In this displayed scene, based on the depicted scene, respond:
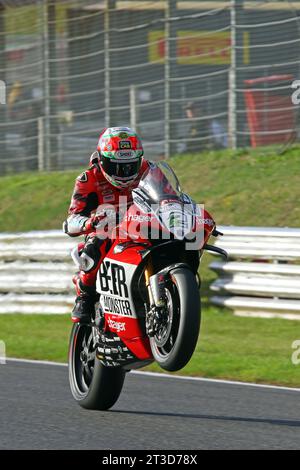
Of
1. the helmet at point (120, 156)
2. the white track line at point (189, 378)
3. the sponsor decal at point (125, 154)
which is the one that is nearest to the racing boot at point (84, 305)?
the helmet at point (120, 156)

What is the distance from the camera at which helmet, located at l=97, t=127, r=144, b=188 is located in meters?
7.87

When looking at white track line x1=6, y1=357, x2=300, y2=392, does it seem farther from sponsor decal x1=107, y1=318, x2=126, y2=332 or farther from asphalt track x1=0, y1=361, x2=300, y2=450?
sponsor decal x1=107, y1=318, x2=126, y2=332

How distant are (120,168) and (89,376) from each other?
159 cm

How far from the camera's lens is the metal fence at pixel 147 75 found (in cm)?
1702

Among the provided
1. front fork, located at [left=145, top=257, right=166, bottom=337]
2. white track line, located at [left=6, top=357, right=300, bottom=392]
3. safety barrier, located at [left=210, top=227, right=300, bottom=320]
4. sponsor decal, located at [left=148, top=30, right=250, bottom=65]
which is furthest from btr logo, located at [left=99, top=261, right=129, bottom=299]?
sponsor decal, located at [left=148, top=30, right=250, bottom=65]

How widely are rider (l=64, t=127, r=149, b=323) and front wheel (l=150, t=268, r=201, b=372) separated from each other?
918 mm

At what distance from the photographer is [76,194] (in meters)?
8.16

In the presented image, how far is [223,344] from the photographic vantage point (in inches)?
477

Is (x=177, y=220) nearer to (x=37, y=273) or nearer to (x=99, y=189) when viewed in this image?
(x=99, y=189)

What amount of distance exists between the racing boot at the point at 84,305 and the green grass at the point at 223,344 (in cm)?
219

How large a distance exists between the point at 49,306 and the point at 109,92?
5.75 m

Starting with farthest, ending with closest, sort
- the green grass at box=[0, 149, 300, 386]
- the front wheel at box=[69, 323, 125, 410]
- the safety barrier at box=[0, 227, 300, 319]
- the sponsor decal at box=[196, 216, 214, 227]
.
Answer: the safety barrier at box=[0, 227, 300, 319], the green grass at box=[0, 149, 300, 386], the front wheel at box=[69, 323, 125, 410], the sponsor decal at box=[196, 216, 214, 227]

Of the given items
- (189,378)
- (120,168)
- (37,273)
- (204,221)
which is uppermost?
(120,168)

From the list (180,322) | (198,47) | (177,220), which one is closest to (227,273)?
(198,47)
